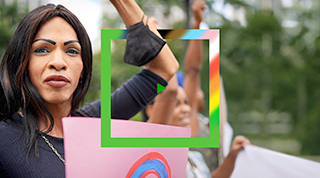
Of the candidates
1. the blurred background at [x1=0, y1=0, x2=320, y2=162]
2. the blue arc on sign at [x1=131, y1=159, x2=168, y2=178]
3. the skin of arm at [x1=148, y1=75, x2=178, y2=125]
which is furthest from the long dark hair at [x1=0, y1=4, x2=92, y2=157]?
the blurred background at [x1=0, y1=0, x2=320, y2=162]

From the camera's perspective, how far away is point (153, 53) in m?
0.81

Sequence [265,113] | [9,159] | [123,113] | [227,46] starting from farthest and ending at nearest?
[265,113]
[227,46]
[123,113]
[9,159]

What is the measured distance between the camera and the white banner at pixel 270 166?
101cm

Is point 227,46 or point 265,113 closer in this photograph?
point 227,46

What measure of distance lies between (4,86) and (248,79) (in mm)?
9623

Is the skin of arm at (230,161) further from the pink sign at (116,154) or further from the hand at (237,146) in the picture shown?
the pink sign at (116,154)

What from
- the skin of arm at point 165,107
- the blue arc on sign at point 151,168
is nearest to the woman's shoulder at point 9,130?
the blue arc on sign at point 151,168

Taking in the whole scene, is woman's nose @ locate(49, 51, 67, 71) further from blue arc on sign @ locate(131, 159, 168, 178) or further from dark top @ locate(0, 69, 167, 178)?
blue arc on sign @ locate(131, 159, 168, 178)

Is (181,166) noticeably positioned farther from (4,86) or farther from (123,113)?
(4,86)

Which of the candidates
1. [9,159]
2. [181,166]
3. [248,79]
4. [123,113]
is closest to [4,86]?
[9,159]

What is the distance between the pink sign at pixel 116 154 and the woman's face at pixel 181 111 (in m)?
0.87

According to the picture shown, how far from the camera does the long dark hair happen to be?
2.49ft

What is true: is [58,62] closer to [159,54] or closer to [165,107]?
[159,54]

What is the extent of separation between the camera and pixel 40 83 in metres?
0.76
